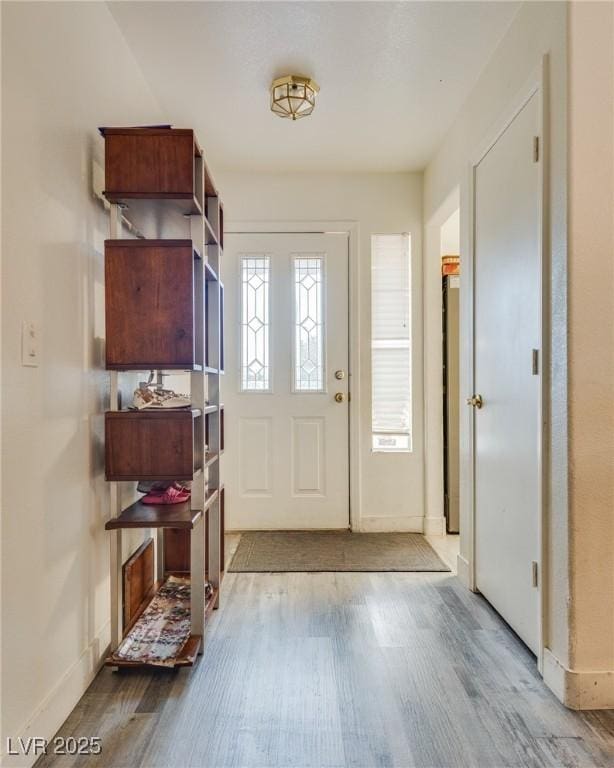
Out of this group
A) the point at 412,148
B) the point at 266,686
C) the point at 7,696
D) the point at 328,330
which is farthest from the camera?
the point at 328,330

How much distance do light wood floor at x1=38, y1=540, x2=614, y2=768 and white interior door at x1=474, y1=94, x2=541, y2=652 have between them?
0.75 feet

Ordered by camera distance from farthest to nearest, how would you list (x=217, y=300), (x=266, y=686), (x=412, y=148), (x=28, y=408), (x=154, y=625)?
(x=412, y=148) < (x=217, y=300) < (x=154, y=625) < (x=266, y=686) < (x=28, y=408)

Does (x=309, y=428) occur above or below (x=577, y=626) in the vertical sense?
above

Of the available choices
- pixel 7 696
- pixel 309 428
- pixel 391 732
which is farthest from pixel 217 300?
pixel 391 732

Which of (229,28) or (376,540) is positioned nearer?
(229,28)

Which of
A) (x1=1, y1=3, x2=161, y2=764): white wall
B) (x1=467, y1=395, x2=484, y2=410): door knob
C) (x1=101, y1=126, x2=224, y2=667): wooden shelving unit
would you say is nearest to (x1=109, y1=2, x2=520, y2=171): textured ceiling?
(x1=1, y1=3, x2=161, y2=764): white wall

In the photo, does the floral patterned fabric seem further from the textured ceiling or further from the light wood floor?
the textured ceiling

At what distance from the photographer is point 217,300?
6.92ft

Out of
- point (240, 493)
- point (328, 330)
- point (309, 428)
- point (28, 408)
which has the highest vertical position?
point (328, 330)

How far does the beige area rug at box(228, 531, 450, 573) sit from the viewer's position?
256 centimetres

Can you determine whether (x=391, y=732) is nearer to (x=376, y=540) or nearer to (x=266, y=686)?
(x=266, y=686)

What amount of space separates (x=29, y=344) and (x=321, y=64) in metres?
1.73

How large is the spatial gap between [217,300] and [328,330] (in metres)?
1.19

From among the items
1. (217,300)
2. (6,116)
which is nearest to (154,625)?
(217,300)
